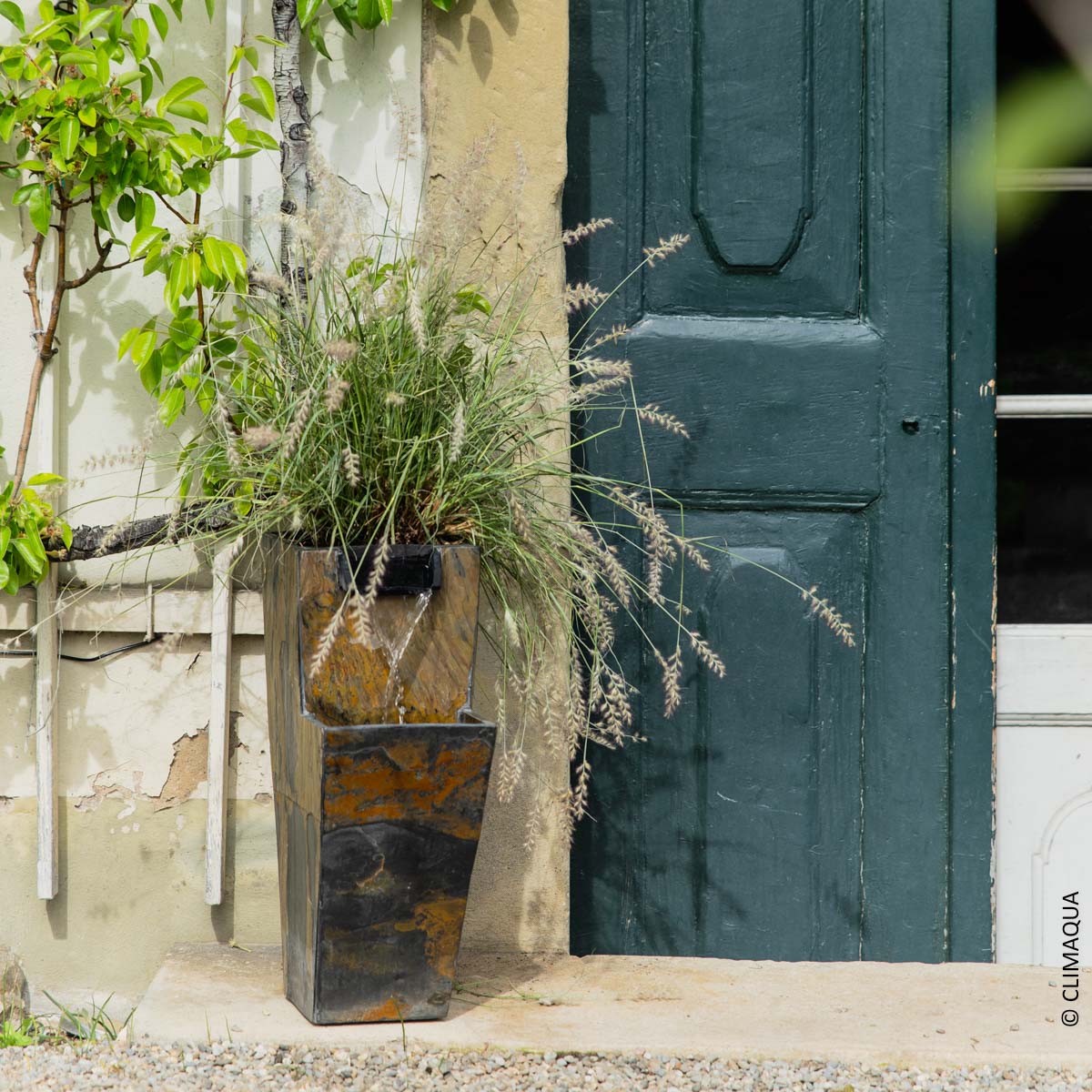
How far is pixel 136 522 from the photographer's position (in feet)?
6.97

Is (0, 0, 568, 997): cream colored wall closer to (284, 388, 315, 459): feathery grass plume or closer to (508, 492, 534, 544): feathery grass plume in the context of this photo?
(508, 492, 534, 544): feathery grass plume

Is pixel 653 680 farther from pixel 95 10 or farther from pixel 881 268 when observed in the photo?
pixel 95 10

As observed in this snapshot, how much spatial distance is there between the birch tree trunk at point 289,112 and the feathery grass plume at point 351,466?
0.55 m

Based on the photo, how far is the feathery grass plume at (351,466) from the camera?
1.68 meters

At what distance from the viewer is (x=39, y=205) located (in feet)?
6.96

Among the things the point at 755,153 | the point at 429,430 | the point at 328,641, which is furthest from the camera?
the point at 755,153

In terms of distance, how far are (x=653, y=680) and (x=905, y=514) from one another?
1.97ft

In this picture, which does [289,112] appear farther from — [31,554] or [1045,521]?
[1045,521]

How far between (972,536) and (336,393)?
1.35m

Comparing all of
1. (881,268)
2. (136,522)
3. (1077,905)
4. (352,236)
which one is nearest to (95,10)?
(352,236)

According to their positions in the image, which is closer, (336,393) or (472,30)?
(336,393)

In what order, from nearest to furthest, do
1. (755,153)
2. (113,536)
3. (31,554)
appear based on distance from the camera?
(113,536)
(31,554)
(755,153)

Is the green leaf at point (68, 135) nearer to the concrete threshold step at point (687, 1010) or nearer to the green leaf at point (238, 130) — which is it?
the green leaf at point (238, 130)

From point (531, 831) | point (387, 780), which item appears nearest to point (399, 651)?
point (387, 780)
